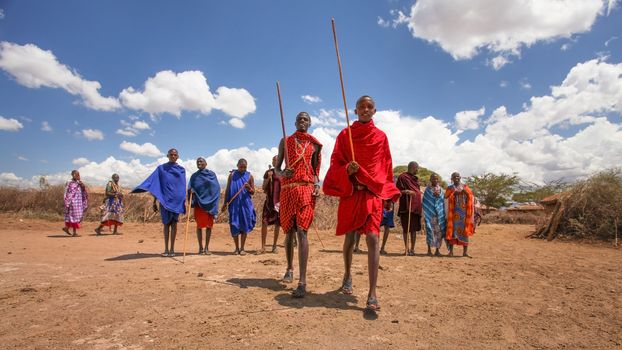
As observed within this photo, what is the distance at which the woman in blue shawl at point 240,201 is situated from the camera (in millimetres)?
7309

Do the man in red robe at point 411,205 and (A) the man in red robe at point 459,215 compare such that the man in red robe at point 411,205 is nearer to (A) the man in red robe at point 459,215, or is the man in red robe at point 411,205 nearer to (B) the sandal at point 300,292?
(A) the man in red robe at point 459,215

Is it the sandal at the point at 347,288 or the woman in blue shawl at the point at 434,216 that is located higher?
the woman in blue shawl at the point at 434,216

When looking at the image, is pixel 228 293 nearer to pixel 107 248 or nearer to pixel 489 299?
pixel 489 299

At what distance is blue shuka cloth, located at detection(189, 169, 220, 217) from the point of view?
23.4 feet

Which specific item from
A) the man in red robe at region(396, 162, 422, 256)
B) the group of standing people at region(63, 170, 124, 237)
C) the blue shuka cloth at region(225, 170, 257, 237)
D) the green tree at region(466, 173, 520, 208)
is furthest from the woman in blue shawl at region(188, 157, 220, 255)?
the green tree at region(466, 173, 520, 208)

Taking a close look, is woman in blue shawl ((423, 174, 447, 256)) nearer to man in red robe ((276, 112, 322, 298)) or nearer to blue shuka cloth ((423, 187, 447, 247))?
blue shuka cloth ((423, 187, 447, 247))

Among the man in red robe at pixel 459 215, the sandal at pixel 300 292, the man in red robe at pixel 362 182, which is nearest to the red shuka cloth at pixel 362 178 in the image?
the man in red robe at pixel 362 182

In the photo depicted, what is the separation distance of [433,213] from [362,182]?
5.16 m

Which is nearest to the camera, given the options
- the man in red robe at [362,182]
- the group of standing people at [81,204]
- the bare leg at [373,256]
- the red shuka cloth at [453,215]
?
the bare leg at [373,256]

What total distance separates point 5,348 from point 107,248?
20.4 ft

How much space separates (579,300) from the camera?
391cm

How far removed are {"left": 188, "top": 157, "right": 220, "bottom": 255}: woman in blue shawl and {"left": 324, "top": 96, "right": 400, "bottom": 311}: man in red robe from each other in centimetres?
409

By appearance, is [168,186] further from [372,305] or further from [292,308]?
[372,305]

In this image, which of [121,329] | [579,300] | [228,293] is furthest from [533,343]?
[121,329]
